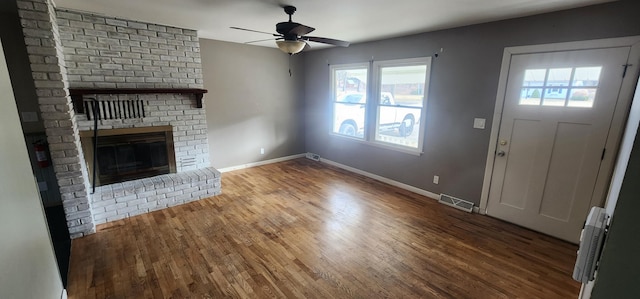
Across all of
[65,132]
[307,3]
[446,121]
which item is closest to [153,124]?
[65,132]

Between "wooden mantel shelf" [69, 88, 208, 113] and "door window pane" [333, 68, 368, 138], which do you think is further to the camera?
"door window pane" [333, 68, 368, 138]

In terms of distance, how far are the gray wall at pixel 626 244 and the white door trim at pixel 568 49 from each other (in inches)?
113

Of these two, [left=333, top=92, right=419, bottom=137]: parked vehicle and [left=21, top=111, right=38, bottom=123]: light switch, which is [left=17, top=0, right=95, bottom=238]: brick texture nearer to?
[left=21, top=111, right=38, bottom=123]: light switch

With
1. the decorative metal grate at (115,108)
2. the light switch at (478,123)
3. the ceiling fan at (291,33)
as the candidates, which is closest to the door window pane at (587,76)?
the light switch at (478,123)

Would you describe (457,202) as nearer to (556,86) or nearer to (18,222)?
(556,86)

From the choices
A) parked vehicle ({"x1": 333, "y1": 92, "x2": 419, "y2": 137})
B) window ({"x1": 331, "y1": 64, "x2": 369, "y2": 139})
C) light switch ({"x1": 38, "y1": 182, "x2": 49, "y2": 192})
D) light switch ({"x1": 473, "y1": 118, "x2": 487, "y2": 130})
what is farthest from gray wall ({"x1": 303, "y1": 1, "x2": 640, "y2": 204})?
light switch ({"x1": 38, "y1": 182, "x2": 49, "y2": 192})

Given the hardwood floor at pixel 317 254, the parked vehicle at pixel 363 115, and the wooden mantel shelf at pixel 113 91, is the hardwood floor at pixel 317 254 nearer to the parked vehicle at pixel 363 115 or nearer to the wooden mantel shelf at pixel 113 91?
the parked vehicle at pixel 363 115

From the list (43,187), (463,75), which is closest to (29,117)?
(43,187)

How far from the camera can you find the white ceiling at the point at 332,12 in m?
2.53

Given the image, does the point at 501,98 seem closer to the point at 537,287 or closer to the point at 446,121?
the point at 446,121

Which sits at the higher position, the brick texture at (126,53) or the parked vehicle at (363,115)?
the brick texture at (126,53)

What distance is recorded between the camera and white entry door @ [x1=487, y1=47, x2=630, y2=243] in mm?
2531

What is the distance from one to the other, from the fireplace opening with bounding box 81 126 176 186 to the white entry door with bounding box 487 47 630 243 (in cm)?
457

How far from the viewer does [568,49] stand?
2.62m
